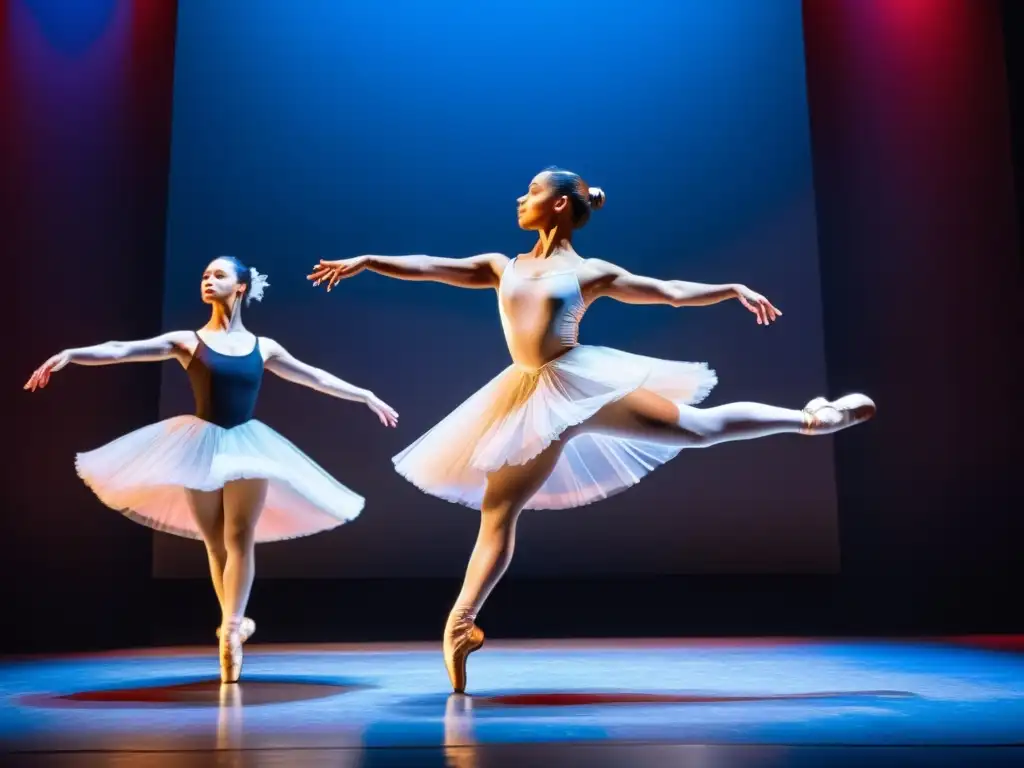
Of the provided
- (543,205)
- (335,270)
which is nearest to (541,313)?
(543,205)

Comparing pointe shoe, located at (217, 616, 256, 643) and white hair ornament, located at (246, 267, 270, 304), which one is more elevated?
white hair ornament, located at (246, 267, 270, 304)

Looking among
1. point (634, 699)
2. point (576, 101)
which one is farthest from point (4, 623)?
point (576, 101)

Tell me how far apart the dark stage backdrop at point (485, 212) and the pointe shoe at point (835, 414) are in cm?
146

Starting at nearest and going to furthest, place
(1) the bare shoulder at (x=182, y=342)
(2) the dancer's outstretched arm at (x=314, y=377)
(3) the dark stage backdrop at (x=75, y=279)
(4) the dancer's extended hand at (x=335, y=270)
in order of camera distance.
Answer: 1. (4) the dancer's extended hand at (x=335, y=270)
2. (1) the bare shoulder at (x=182, y=342)
3. (2) the dancer's outstretched arm at (x=314, y=377)
4. (3) the dark stage backdrop at (x=75, y=279)

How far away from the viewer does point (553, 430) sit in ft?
7.36

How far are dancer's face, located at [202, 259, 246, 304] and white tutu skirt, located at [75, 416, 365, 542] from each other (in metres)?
0.38

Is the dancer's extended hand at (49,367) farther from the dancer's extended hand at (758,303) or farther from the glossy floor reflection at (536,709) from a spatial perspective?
Answer: the dancer's extended hand at (758,303)

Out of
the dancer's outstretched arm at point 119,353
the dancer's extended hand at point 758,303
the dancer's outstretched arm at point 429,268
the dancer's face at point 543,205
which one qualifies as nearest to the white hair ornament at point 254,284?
the dancer's outstretched arm at point 119,353

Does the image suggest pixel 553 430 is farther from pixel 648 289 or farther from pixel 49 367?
pixel 49 367

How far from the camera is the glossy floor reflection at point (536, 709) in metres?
1.66

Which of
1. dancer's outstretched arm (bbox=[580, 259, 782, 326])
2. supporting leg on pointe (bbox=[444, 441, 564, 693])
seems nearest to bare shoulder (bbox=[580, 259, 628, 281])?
dancer's outstretched arm (bbox=[580, 259, 782, 326])

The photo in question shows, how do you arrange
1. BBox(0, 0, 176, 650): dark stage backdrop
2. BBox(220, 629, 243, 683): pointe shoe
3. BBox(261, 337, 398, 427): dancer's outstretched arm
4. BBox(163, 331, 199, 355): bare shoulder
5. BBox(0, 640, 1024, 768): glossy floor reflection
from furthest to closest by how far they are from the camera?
BBox(0, 0, 176, 650): dark stage backdrop < BBox(261, 337, 398, 427): dancer's outstretched arm < BBox(163, 331, 199, 355): bare shoulder < BBox(220, 629, 243, 683): pointe shoe < BBox(0, 640, 1024, 768): glossy floor reflection

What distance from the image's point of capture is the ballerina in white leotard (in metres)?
2.38

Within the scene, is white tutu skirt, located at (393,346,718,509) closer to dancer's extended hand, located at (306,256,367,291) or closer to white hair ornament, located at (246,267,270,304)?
dancer's extended hand, located at (306,256,367,291)
